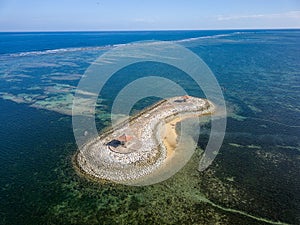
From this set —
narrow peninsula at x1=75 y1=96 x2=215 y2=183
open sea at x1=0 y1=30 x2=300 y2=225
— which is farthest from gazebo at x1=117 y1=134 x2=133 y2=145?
open sea at x1=0 y1=30 x2=300 y2=225

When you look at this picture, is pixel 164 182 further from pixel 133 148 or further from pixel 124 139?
pixel 124 139

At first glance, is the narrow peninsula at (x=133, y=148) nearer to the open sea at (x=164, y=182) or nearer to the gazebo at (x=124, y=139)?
the gazebo at (x=124, y=139)

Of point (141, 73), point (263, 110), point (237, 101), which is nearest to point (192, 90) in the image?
point (237, 101)

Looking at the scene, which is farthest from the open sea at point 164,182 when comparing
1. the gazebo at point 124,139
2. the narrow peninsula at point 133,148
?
the gazebo at point 124,139

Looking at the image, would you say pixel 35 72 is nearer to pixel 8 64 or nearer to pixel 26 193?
pixel 8 64

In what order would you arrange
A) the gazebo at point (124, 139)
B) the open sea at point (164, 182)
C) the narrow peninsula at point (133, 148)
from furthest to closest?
the gazebo at point (124, 139)
the narrow peninsula at point (133, 148)
the open sea at point (164, 182)

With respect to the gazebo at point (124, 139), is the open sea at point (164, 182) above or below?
below

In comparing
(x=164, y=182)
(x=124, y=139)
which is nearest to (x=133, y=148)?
(x=124, y=139)

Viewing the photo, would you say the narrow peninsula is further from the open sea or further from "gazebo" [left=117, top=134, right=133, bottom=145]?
the open sea

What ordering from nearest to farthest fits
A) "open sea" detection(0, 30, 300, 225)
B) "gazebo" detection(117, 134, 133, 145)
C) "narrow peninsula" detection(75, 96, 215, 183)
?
1. "open sea" detection(0, 30, 300, 225)
2. "narrow peninsula" detection(75, 96, 215, 183)
3. "gazebo" detection(117, 134, 133, 145)
